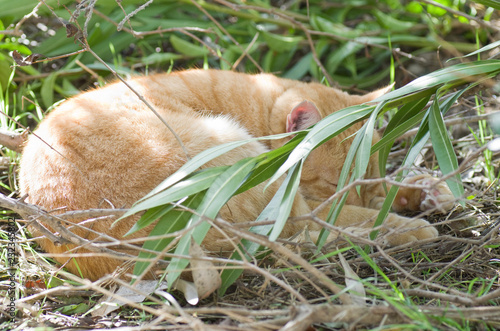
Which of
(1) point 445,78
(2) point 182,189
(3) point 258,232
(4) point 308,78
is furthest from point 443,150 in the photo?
(4) point 308,78

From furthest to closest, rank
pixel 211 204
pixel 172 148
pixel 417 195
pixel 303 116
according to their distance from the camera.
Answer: pixel 417 195 → pixel 303 116 → pixel 172 148 → pixel 211 204

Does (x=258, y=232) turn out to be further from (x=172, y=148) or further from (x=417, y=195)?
(x=417, y=195)

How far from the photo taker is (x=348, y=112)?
2.16m

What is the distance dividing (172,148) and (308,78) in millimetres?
2651

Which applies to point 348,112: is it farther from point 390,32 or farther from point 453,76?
point 390,32

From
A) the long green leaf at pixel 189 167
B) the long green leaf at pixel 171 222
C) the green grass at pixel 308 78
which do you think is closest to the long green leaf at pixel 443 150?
the green grass at pixel 308 78

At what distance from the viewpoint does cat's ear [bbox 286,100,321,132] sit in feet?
8.46

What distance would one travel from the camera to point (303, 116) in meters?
2.62

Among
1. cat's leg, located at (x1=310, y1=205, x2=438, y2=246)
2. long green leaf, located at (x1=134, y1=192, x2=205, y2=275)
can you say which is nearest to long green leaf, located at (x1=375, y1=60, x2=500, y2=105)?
cat's leg, located at (x1=310, y1=205, x2=438, y2=246)

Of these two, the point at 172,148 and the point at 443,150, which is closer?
the point at 443,150

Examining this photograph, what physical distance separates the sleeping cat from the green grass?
0.62 ft

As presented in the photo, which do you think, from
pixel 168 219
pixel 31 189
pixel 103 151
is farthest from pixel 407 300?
pixel 31 189

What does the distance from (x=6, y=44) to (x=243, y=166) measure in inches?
88.7

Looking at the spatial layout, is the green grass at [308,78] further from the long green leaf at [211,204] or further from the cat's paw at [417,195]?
the cat's paw at [417,195]
